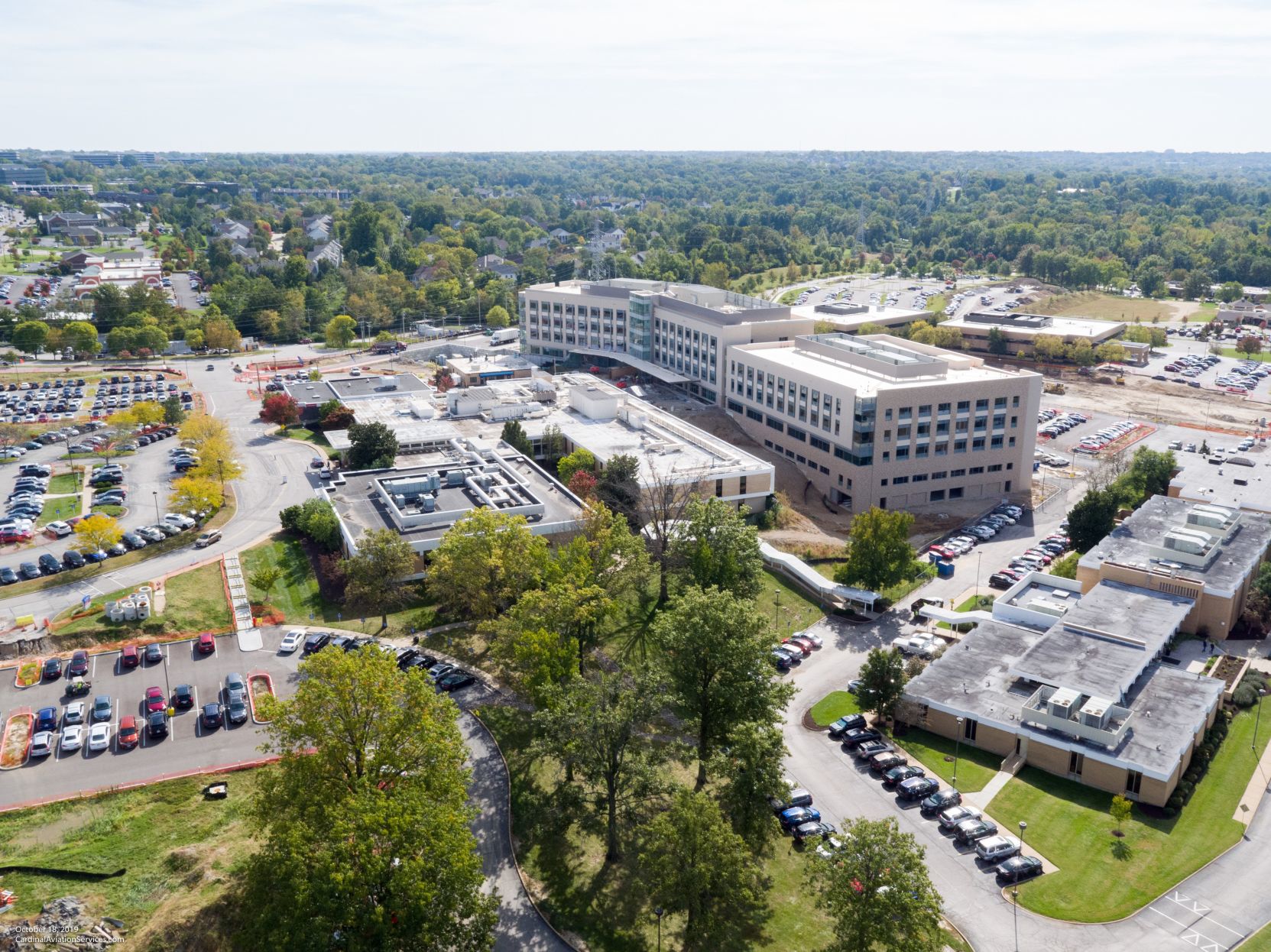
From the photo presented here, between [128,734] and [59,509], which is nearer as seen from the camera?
[128,734]

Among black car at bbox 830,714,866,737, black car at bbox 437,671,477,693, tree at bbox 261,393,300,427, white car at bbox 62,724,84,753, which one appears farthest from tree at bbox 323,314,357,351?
black car at bbox 830,714,866,737

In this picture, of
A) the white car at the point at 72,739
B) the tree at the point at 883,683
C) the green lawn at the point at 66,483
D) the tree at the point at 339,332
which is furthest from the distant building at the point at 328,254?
the tree at the point at 883,683

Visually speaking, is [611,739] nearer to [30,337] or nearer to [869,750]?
[869,750]

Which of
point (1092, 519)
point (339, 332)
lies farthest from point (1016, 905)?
point (339, 332)

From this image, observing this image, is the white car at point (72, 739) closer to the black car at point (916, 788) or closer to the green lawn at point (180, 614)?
the green lawn at point (180, 614)

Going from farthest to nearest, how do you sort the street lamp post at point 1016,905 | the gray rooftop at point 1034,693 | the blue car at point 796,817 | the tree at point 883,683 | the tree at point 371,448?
the tree at point 371,448 < the tree at point 883,683 < the gray rooftop at point 1034,693 < the blue car at point 796,817 < the street lamp post at point 1016,905

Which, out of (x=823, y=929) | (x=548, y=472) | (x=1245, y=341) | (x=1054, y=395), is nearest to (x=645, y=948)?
(x=823, y=929)
